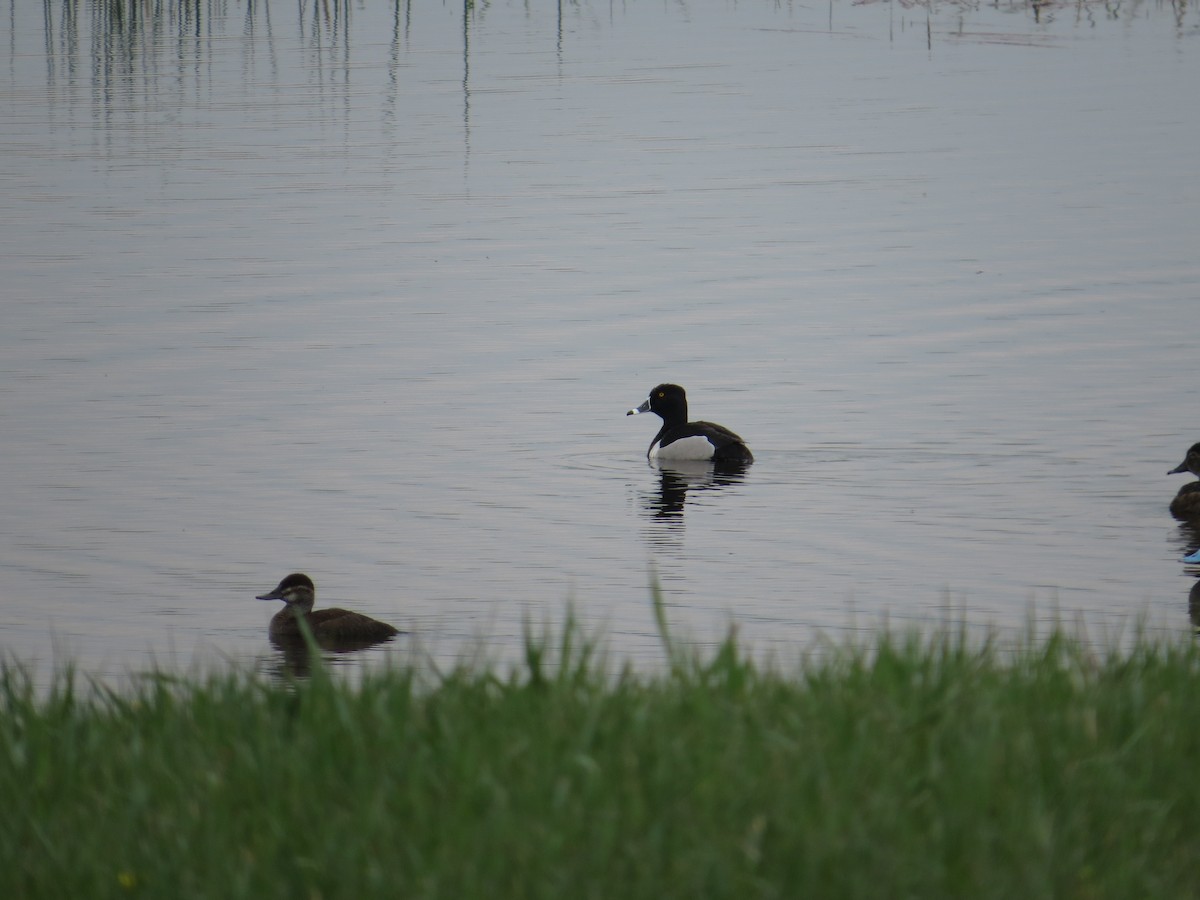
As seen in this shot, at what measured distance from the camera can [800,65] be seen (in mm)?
55188

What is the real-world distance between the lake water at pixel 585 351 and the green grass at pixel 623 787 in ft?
2.57

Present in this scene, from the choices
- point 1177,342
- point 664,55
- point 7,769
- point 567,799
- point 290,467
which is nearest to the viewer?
point 567,799

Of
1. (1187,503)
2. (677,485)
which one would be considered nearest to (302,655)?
(677,485)

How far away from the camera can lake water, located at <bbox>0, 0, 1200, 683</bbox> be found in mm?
13289

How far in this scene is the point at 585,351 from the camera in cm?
2330

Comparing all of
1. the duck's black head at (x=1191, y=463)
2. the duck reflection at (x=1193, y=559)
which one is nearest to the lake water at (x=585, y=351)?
the duck reflection at (x=1193, y=559)

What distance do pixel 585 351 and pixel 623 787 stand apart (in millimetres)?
17831

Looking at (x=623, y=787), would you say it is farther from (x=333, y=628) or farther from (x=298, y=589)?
(x=298, y=589)

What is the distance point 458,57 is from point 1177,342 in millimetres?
38090

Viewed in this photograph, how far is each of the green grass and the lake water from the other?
2.57 feet

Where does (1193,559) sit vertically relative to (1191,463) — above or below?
below

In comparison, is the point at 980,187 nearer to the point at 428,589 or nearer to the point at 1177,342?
the point at 1177,342

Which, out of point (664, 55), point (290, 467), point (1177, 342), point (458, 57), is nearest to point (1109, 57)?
point (664, 55)

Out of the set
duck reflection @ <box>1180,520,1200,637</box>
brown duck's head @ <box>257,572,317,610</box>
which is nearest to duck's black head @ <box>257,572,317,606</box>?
brown duck's head @ <box>257,572,317,610</box>
